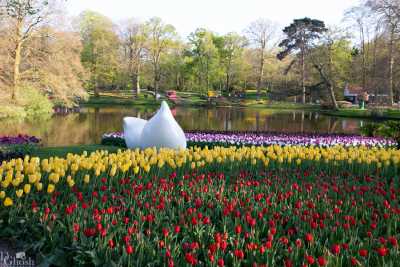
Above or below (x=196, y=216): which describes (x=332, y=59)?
above

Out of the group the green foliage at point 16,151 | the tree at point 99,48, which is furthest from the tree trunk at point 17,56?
the tree at point 99,48

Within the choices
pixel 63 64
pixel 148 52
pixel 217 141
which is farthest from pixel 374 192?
pixel 148 52

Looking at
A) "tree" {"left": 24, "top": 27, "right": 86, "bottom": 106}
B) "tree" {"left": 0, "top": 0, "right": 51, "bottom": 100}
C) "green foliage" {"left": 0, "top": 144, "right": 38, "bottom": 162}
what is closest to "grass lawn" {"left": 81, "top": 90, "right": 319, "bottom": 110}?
"tree" {"left": 24, "top": 27, "right": 86, "bottom": 106}

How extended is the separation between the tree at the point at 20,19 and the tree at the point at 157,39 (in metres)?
25.6

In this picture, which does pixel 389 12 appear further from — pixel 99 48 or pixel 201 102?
pixel 99 48

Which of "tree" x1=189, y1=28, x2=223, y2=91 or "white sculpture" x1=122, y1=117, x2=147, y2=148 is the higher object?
"tree" x1=189, y1=28, x2=223, y2=91

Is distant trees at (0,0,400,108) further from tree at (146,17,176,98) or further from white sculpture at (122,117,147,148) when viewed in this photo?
white sculpture at (122,117,147,148)

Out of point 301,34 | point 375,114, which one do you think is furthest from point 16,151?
point 301,34

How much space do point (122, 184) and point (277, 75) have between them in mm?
56555

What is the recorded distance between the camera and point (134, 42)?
5294cm

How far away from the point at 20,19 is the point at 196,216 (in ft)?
88.3

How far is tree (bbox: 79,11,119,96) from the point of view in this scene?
49656mm

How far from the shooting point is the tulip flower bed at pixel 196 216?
10.1 ft

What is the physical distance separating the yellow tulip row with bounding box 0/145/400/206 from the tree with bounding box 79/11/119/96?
44.5 metres
